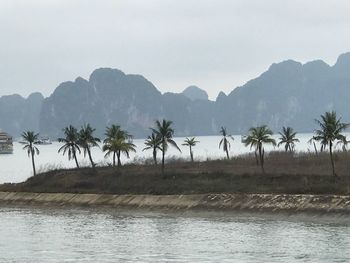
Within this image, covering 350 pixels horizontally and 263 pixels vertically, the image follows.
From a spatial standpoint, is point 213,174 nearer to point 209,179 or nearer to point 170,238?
point 209,179

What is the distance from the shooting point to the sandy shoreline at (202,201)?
6825 centimetres

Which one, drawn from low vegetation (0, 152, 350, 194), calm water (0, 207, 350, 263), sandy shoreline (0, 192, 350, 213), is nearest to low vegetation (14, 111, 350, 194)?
low vegetation (0, 152, 350, 194)

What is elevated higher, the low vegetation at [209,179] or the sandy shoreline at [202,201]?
the low vegetation at [209,179]

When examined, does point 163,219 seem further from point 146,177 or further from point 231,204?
point 146,177

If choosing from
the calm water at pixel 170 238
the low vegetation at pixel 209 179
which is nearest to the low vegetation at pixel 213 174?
the low vegetation at pixel 209 179

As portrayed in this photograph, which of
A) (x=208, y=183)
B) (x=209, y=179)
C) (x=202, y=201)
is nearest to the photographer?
(x=202, y=201)

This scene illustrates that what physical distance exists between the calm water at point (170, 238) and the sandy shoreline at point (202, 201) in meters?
2.35

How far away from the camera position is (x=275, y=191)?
252 ft

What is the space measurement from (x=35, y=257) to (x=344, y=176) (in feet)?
154

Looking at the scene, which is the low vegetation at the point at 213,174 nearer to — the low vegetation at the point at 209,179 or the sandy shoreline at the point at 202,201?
the low vegetation at the point at 209,179

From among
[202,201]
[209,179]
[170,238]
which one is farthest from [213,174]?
[170,238]

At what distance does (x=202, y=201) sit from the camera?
77.1 metres

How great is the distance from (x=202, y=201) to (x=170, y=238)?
2262 centimetres

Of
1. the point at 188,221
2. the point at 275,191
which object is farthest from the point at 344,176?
the point at 188,221
